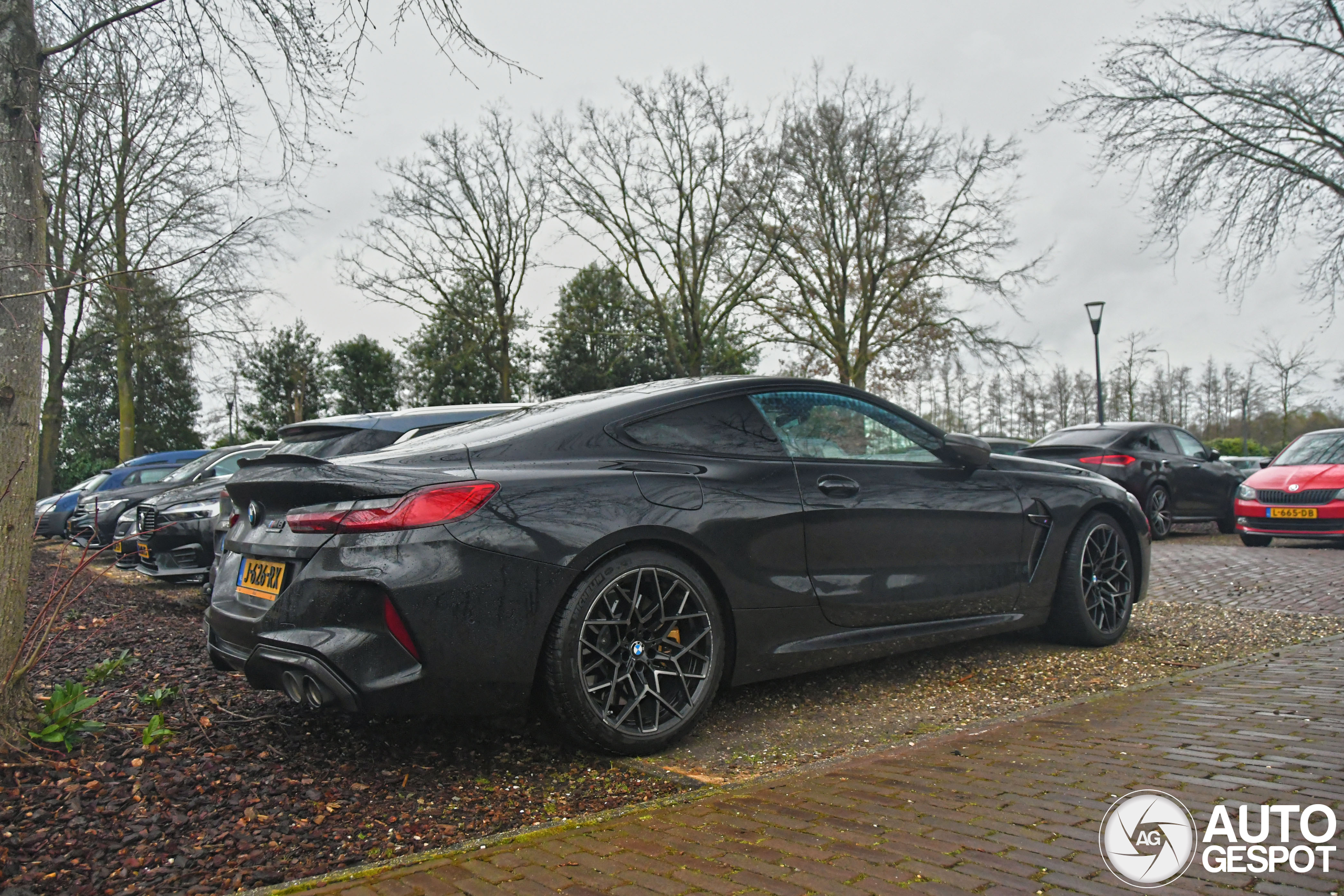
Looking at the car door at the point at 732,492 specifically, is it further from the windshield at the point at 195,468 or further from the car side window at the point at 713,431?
the windshield at the point at 195,468

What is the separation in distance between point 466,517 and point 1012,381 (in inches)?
2163

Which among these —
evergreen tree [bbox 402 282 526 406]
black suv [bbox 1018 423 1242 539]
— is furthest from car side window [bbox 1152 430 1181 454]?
evergreen tree [bbox 402 282 526 406]

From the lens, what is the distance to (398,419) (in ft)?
21.2

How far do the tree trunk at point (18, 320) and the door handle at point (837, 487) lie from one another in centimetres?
311

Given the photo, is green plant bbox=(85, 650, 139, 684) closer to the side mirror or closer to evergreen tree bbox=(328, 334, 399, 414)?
the side mirror

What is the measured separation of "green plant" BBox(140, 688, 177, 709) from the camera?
381 centimetres

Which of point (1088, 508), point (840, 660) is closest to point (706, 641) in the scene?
point (840, 660)

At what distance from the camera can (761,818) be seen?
9.51 feet

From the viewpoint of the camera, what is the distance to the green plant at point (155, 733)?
3.40 meters

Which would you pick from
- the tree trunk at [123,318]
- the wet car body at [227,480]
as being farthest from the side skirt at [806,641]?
the tree trunk at [123,318]

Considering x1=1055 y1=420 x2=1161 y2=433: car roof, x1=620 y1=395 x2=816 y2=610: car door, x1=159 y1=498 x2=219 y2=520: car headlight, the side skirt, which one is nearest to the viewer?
x1=620 y1=395 x2=816 y2=610: car door

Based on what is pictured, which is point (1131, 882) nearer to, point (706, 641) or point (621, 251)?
point (706, 641)

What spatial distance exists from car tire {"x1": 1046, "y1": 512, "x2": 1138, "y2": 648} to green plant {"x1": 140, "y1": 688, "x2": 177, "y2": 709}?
4476 mm

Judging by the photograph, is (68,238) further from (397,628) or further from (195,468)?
(397,628)
